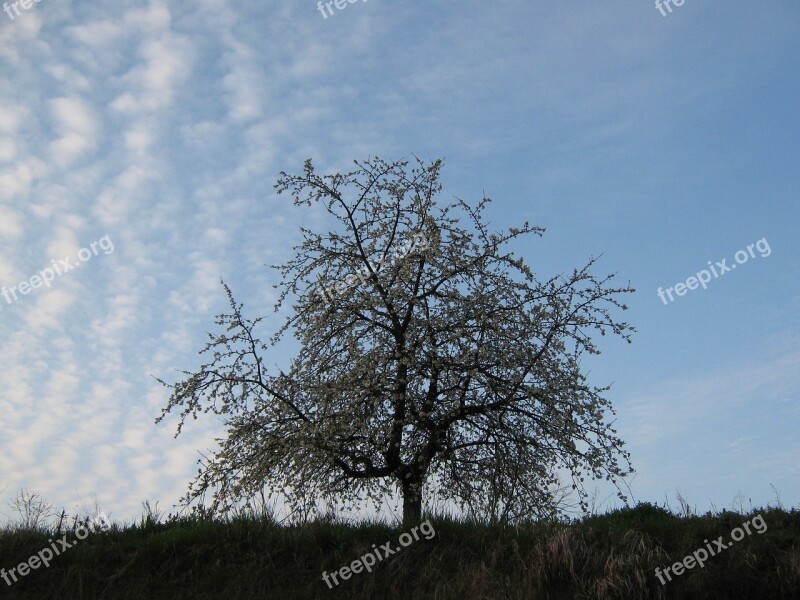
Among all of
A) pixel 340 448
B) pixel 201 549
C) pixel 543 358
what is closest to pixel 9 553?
pixel 201 549

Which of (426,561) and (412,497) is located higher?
(412,497)

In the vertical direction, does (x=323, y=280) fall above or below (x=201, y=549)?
above

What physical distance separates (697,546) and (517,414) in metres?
6.28

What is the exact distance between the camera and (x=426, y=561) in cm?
1155

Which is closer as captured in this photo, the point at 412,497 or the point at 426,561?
the point at 426,561

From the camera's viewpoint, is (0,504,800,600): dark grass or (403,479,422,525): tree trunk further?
(403,479,422,525): tree trunk

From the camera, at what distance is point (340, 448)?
16750mm

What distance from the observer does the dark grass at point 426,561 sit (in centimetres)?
1044

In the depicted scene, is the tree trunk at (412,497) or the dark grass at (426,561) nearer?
the dark grass at (426,561)

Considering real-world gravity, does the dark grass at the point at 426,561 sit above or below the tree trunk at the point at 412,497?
below

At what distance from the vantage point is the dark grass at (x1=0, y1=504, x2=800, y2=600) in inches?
411

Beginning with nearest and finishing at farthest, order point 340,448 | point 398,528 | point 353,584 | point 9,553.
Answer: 1. point 353,584
2. point 9,553
3. point 398,528
4. point 340,448

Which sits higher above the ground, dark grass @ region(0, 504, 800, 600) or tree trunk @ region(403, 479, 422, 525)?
tree trunk @ region(403, 479, 422, 525)

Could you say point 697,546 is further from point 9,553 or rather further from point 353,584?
point 9,553
